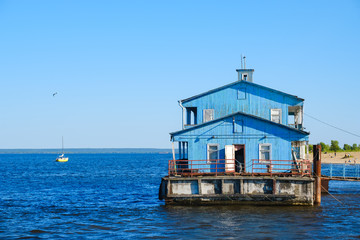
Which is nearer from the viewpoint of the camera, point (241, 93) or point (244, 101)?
point (244, 101)

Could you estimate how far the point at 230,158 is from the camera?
33.8m

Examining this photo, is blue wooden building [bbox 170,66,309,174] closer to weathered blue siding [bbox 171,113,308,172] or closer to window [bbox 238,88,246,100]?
weathered blue siding [bbox 171,113,308,172]

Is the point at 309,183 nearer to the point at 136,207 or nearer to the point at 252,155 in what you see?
the point at 252,155

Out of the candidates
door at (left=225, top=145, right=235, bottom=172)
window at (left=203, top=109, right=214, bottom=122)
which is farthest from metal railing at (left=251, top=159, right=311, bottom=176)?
window at (left=203, top=109, right=214, bottom=122)

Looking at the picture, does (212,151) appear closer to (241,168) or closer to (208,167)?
(208,167)

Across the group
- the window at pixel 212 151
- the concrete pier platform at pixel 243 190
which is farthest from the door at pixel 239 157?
the concrete pier platform at pixel 243 190

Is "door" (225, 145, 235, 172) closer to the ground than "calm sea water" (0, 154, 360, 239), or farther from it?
farther from it

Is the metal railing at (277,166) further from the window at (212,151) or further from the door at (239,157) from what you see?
the window at (212,151)

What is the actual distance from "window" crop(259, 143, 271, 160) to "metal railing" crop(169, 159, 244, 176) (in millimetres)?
1712

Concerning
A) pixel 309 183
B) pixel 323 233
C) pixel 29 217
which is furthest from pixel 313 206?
pixel 29 217

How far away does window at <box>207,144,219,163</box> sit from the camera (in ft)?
113

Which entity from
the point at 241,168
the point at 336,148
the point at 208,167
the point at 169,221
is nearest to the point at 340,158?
the point at 336,148

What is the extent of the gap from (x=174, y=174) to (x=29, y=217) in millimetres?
10490

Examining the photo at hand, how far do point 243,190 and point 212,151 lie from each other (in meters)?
4.17
